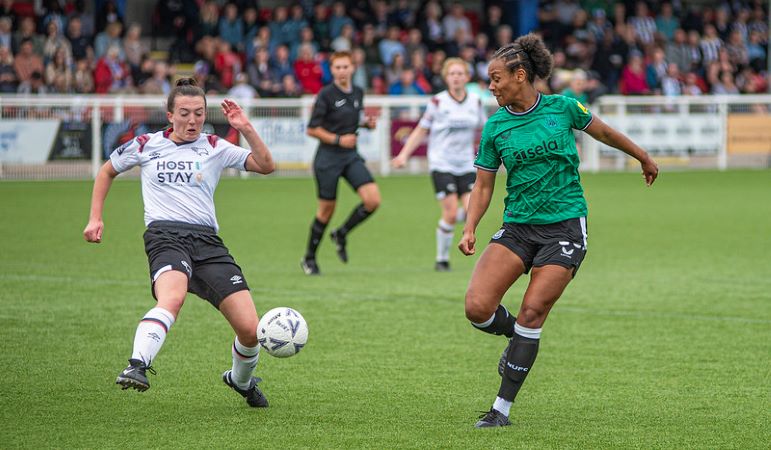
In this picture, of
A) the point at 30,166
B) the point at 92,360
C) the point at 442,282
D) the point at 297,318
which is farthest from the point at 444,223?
the point at 30,166

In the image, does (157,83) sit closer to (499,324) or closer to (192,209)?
(192,209)

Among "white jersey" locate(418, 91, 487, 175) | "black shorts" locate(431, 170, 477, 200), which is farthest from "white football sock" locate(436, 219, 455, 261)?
"white jersey" locate(418, 91, 487, 175)

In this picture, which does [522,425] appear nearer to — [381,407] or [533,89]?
[381,407]

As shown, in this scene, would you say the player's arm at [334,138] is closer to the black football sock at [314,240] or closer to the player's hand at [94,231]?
the black football sock at [314,240]

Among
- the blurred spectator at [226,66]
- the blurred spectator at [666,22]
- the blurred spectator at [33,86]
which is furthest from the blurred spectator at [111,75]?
the blurred spectator at [666,22]

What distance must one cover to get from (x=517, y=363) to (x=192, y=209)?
191 centimetres

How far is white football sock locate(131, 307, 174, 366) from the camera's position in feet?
19.5

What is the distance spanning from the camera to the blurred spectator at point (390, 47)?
92.5ft

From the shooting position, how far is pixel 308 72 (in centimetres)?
2567

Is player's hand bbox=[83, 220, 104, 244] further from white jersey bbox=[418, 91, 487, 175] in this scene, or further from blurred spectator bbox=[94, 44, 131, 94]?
blurred spectator bbox=[94, 44, 131, 94]

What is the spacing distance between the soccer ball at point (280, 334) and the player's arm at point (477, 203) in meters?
0.97

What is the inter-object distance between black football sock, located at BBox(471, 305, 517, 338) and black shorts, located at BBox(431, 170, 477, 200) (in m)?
6.40

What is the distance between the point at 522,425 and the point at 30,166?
56.2ft

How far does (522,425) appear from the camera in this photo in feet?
20.8
